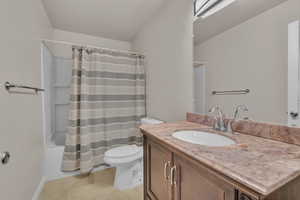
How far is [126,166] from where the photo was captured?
5.43ft

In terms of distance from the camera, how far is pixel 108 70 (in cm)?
203

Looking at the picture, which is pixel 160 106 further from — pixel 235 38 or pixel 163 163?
pixel 235 38

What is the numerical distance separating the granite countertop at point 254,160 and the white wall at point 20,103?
1081 millimetres

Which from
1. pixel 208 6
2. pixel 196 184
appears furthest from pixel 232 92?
pixel 208 6

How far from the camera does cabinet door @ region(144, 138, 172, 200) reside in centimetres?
88

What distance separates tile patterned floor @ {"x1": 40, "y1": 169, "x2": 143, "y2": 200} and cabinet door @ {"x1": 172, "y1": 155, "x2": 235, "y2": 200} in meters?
0.98

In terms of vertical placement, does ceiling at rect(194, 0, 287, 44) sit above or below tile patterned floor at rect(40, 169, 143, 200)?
above

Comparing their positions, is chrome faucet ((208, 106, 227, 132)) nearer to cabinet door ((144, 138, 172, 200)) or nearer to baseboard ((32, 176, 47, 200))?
cabinet door ((144, 138, 172, 200))

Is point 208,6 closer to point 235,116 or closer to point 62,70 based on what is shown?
point 235,116

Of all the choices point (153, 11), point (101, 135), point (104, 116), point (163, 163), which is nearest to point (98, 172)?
point (101, 135)

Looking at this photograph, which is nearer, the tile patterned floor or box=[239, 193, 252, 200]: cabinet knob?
box=[239, 193, 252, 200]: cabinet knob

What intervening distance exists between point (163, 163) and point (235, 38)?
1047 millimetres

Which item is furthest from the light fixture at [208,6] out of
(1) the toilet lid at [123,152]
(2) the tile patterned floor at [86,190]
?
(2) the tile patterned floor at [86,190]

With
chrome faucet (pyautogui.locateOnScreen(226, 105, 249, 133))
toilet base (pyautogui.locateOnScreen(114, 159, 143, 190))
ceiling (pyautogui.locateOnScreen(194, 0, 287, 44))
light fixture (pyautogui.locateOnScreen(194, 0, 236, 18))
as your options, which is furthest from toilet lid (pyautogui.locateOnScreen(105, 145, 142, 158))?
light fixture (pyautogui.locateOnScreen(194, 0, 236, 18))
